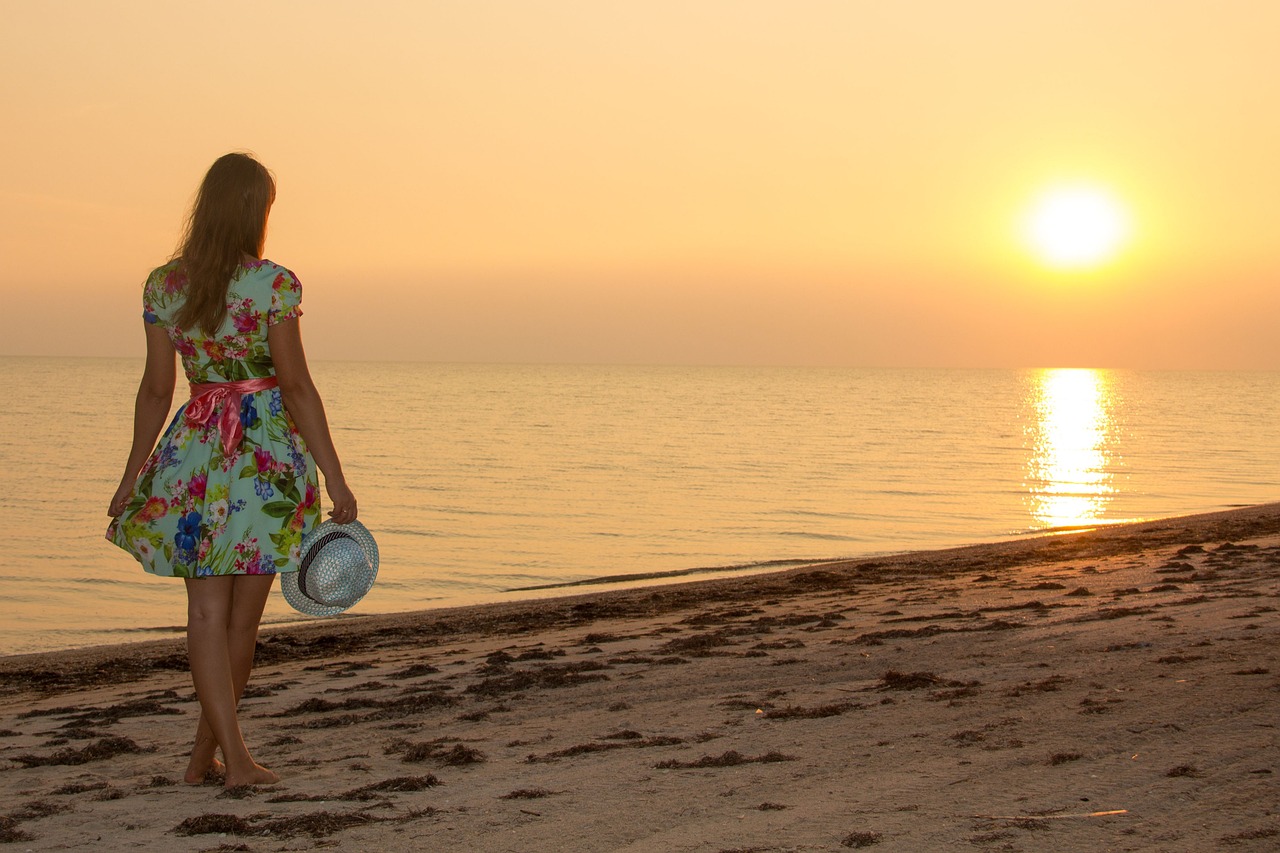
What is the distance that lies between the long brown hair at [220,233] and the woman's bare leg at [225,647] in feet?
2.76

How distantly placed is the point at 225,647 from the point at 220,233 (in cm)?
134

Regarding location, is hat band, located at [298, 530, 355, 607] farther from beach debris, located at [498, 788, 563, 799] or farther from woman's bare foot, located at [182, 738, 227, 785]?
beach debris, located at [498, 788, 563, 799]

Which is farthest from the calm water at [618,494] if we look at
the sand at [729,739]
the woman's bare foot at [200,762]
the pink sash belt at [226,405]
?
the pink sash belt at [226,405]

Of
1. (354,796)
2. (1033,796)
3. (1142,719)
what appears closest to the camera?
(1033,796)

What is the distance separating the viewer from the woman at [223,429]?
3777mm

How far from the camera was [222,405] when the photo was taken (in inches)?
151

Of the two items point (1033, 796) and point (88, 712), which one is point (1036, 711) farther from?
point (88, 712)

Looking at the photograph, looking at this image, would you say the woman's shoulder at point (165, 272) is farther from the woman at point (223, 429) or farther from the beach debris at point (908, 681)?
the beach debris at point (908, 681)

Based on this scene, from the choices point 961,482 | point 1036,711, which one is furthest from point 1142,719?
point 961,482

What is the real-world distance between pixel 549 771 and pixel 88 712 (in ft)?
10.7

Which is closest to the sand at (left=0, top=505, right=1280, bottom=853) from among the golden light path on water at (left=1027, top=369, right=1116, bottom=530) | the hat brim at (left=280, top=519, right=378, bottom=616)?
the hat brim at (left=280, top=519, right=378, bottom=616)

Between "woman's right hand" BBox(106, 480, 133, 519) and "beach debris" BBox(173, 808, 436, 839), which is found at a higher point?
"woman's right hand" BBox(106, 480, 133, 519)

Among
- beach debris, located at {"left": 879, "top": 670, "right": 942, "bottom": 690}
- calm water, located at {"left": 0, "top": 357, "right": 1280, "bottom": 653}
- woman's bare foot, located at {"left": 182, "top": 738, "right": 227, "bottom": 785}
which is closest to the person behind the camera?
woman's bare foot, located at {"left": 182, "top": 738, "right": 227, "bottom": 785}

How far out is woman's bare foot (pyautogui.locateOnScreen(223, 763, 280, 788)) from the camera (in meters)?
4.00
